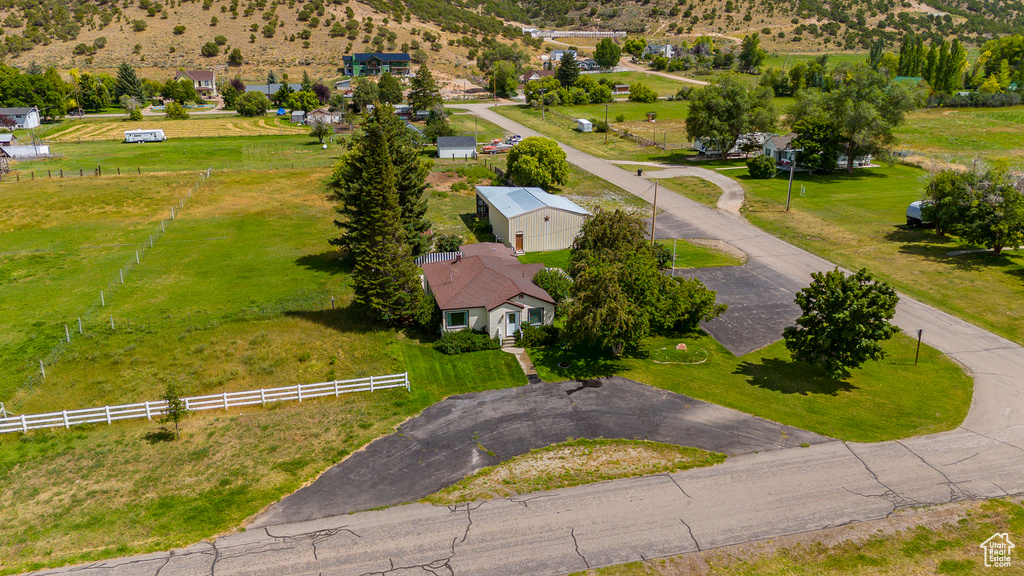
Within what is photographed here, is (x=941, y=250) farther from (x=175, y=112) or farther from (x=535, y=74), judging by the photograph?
→ (x=175, y=112)

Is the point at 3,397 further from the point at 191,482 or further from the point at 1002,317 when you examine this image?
the point at 1002,317

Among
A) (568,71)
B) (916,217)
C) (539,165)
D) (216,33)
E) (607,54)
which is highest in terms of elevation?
(216,33)

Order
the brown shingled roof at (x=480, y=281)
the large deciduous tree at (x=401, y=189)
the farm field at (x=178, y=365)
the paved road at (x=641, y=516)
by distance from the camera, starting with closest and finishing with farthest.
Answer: the paved road at (x=641, y=516) < the farm field at (x=178, y=365) < the brown shingled roof at (x=480, y=281) < the large deciduous tree at (x=401, y=189)

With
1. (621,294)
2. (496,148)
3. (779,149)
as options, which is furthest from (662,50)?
(621,294)

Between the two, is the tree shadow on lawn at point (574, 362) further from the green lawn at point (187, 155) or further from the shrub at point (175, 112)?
the shrub at point (175, 112)

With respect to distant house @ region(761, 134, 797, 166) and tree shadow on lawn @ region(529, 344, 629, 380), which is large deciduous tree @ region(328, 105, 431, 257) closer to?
tree shadow on lawn @ region(529, 344, 629, 380)

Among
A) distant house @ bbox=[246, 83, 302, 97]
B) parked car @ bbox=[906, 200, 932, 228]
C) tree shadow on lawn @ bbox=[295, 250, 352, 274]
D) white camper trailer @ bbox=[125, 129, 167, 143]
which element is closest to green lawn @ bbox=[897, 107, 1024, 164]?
parked car @ bbox=[906, 200, 932, 228]

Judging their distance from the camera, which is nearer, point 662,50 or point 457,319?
point 457,319
